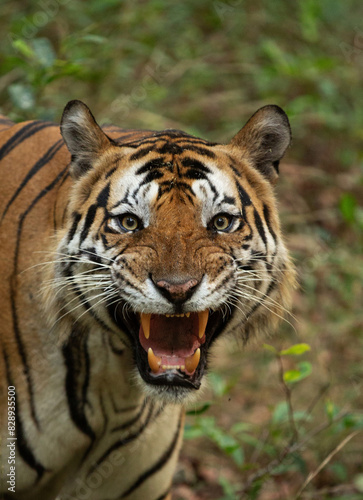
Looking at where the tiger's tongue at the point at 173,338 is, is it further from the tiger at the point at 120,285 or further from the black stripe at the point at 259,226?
the black stripe at the point at 259,226

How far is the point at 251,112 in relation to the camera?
5723mm

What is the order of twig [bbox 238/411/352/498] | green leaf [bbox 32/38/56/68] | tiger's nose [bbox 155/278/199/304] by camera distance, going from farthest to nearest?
green leaf [bbox 32/38/56/68] < twig [bbox 238/411/352/498] < tiger's nose [bbox 155/278/199/304]

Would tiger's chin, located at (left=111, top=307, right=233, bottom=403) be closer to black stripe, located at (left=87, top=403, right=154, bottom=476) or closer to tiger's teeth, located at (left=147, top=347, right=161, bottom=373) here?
tiger's teeth, located at (left=147, top=347, right=161, bottom=373)

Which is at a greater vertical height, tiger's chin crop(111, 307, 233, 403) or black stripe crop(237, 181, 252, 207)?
black stripe crop(237, 181, 252, 207)

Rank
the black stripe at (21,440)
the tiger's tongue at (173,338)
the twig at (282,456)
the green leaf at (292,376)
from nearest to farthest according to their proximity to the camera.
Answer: the tiger's tongue at (173,338), the black stripe at (21,440), the green leaf at (292,376), the twig at (282,456)

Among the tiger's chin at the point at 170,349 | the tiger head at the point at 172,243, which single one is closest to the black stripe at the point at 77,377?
the tiger head at the point at 172,243

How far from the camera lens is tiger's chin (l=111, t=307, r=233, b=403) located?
2066 mm

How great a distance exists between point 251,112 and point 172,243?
395 centimetres

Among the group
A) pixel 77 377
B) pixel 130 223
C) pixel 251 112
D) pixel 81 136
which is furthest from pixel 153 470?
pixel 251 112

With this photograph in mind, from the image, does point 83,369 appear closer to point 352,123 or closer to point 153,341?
point 153,341

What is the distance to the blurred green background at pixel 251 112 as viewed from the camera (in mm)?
3467

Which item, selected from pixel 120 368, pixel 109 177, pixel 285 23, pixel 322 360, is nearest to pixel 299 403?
pixel 322 360

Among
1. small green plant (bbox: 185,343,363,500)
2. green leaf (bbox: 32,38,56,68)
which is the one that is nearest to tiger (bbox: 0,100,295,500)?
small green plant (bbox: 185,343,363,500)

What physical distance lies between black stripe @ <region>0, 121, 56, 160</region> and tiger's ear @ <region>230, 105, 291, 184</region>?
2.68 feet
